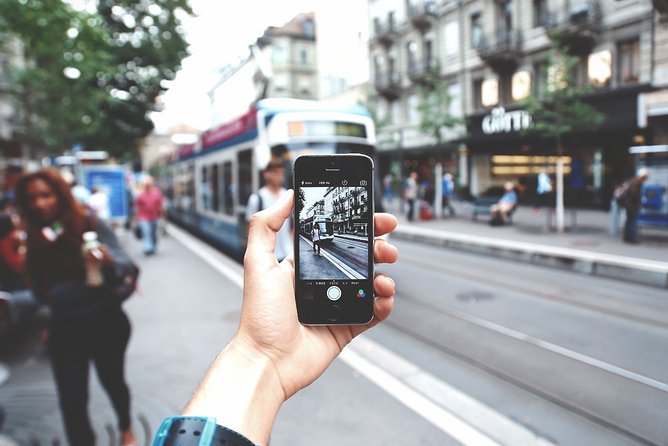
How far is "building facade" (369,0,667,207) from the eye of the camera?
19.6m

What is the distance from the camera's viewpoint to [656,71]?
18.1 m

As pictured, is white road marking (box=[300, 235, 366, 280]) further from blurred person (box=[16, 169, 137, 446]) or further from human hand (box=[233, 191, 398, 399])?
blurred person (box=[16, 169, 137, 446])

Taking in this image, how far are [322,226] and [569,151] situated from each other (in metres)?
23.7

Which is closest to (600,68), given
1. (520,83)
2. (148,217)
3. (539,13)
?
(539,13)

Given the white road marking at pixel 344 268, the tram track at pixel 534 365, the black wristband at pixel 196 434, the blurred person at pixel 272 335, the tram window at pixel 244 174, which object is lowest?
the tram track at pixel 534 365

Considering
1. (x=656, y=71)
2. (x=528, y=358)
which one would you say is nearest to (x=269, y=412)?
(x=528, y=358)

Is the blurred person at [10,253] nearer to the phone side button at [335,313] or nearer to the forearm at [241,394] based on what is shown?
the forearm at [241,394]

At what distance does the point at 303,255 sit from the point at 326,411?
9.72 feet

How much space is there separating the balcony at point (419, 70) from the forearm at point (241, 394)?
2922 centimetres

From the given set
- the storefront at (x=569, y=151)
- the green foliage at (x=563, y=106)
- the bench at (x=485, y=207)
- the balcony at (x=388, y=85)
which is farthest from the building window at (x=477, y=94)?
the green foliage at (x=563, y=106)

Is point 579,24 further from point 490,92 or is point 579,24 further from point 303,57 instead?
point 303,57

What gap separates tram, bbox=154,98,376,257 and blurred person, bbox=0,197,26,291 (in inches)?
119

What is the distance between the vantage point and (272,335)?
1.59m

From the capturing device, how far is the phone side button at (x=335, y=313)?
5.25 feet
